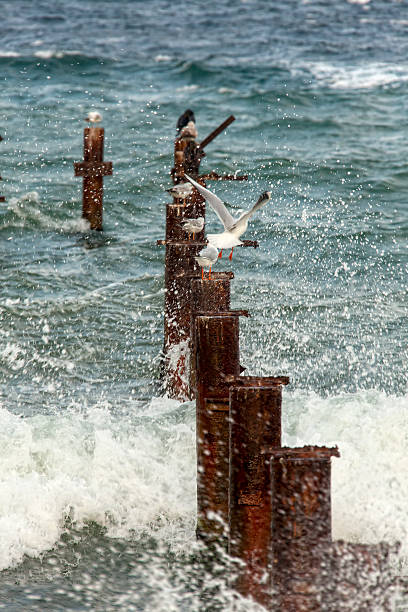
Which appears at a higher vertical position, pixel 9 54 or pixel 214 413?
pixel 9 54

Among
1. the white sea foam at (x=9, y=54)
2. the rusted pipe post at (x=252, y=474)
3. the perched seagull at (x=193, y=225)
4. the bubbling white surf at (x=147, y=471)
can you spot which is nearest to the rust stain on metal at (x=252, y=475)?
the rusted pipe post at (x=252, y=474)

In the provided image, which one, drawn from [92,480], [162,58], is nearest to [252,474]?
[92,480]

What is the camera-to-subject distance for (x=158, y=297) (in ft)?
42.1

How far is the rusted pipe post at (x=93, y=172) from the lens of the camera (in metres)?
16.0

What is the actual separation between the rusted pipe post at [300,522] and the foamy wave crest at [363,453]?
209cm

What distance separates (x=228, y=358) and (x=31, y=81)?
2566 centimetres

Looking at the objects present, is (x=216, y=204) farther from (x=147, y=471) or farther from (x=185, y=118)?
(x=185, y=118)

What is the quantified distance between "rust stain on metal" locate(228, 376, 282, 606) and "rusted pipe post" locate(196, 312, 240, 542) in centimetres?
68

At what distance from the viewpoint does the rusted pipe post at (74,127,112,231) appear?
16.0 meters

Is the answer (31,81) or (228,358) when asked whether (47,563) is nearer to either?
(228,358)

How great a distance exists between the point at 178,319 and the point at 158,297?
379cm

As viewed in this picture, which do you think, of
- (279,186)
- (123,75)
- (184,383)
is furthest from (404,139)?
(184,383)

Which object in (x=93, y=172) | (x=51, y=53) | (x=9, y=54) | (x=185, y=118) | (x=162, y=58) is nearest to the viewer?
(x=185, y=118)

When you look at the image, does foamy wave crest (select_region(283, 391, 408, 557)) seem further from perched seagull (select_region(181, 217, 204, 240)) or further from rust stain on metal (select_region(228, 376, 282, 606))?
perched seagull (select_region(181, 217, 204, 240))
